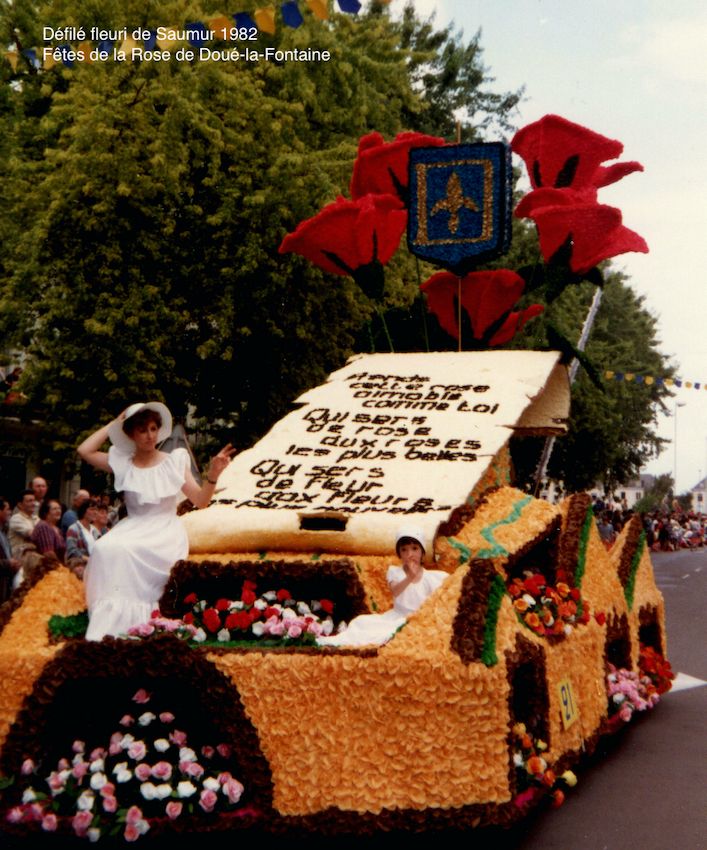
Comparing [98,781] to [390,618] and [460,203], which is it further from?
[460,203]

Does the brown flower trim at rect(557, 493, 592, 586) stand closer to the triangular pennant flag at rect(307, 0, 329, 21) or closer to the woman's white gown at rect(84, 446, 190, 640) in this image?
the woman's white gown at rect(84, 446, 190, 640)

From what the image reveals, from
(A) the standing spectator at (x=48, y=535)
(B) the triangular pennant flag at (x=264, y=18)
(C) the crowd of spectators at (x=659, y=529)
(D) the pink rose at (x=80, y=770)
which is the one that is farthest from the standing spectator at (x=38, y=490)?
(C) the crowd of spectators at (x=659, y=529)

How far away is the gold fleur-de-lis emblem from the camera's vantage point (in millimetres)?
8305

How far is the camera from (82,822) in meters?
4.30

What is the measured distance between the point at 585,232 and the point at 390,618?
12.5 ft

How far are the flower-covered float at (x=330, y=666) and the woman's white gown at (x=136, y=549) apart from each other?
10 centimetres

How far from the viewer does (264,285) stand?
56.4 feet

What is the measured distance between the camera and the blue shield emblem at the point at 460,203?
8234mm

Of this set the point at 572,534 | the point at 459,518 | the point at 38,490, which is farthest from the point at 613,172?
the point at 38,490

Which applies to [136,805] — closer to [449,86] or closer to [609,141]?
[609,141]

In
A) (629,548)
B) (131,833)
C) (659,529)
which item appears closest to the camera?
(131,833)

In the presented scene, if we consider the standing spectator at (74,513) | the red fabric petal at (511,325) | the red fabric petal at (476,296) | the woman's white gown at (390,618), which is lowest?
the standing spectator at (74,513)

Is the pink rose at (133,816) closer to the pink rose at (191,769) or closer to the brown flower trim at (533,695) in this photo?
the pink rose at (191,769)

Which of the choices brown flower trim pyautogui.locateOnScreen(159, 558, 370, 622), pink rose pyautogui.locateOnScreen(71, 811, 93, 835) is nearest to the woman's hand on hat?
brown flower trim pyautogui.locateOnScreen(159, 558, 370, 622)
